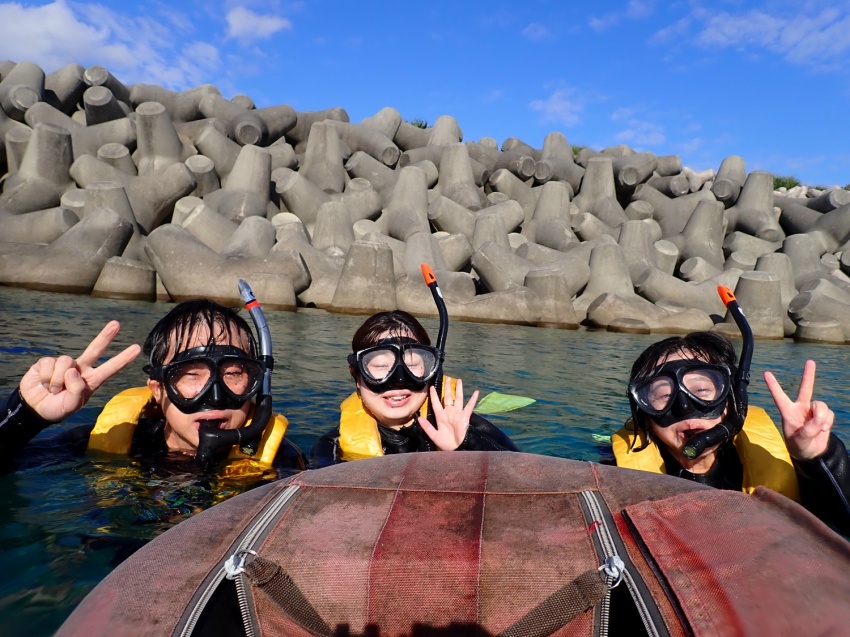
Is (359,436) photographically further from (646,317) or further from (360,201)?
(360,201)

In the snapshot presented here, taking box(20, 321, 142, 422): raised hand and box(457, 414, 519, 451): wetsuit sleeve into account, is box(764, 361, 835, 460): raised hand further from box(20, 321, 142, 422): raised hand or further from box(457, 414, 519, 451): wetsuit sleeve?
box(20, 321, 142, 422): raised hand

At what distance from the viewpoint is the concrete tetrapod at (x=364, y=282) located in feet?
31.2

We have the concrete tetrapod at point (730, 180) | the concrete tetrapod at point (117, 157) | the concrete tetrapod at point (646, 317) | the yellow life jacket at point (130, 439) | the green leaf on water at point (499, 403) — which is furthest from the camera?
the concrete tetrapod at point (730, 180)

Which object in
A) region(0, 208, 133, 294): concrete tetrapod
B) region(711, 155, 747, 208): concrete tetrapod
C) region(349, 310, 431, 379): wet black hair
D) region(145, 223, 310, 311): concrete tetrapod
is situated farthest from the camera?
region(711, 155, 747, 208): concrete tetrapod

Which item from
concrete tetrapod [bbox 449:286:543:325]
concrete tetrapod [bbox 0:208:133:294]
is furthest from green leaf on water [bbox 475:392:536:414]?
concrete tetrapod [bbox 0:208:133:294]

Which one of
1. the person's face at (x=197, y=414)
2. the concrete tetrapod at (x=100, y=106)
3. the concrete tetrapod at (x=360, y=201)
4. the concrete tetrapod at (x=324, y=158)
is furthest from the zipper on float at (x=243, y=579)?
the concrete tetrapod at (x=100, y=106)

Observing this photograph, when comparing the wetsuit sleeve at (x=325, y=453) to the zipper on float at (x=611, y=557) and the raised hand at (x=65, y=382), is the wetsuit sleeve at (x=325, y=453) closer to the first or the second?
the raised hand at (x=65, y=382)

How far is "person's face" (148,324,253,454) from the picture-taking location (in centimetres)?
231

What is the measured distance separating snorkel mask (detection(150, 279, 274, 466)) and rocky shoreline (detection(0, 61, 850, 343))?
22.9ft

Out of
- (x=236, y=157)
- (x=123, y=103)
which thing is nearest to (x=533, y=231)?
(x=236, y=157)

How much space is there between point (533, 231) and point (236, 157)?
6185 mm

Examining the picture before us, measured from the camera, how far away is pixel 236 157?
12695 mm

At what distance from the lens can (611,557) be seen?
1.14 m

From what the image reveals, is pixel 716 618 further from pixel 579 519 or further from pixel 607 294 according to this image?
pixel 607 294
